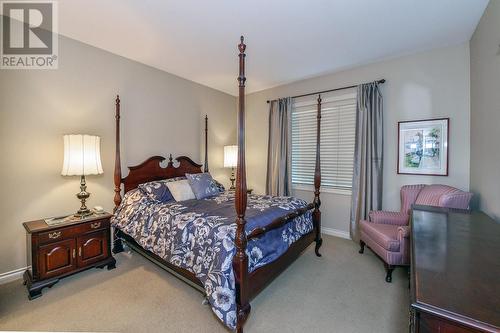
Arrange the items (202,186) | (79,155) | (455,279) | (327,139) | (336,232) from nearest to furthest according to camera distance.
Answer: (455,279), (79,155), (202,186), (336,232), (327,139)

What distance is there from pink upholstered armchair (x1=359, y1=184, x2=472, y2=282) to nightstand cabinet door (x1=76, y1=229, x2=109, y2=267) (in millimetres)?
3269

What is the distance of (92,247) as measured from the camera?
8.57ft

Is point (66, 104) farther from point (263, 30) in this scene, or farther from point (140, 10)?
point (263, 30)

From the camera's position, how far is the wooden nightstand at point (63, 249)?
222cm

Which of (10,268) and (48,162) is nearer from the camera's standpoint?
(10,268)

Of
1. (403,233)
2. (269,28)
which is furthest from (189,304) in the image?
(269,28)

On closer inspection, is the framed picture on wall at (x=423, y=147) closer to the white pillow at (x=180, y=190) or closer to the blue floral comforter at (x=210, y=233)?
the blue floral comforter at (x=210, y=233)

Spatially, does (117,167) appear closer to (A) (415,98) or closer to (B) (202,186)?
(B) (202,186)

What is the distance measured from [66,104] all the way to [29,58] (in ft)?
1.87

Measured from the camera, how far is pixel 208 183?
3.59 metres

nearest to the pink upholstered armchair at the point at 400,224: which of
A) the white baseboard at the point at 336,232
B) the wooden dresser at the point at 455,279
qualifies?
the white baseboard at the point at 336,232

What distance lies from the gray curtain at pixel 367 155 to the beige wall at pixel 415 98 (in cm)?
13

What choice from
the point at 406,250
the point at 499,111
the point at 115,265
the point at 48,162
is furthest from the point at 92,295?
the point at 499,111

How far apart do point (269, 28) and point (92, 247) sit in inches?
129
